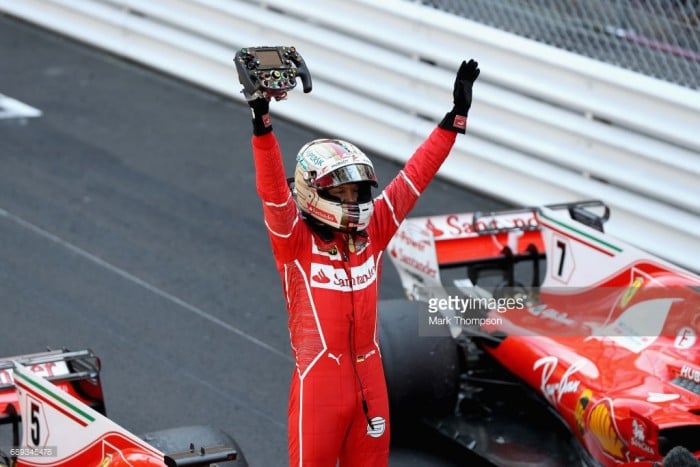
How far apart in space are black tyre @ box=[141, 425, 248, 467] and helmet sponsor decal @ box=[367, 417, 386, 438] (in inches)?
22.1

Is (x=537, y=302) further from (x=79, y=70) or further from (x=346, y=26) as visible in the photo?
(x=79, y=70)

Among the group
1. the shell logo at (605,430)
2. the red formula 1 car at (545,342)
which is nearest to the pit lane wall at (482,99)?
the red formula 1 car at (545,342)

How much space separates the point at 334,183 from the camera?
14.5 ft

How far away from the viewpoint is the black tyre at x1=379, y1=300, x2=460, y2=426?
5.73 m

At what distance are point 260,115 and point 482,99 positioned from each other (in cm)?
496

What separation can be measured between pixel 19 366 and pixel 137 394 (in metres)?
1.71

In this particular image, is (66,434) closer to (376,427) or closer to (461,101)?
(376,427)

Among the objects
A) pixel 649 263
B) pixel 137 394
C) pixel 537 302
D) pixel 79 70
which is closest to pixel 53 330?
pixel 137 394

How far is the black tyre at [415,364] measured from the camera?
5730 millimetres

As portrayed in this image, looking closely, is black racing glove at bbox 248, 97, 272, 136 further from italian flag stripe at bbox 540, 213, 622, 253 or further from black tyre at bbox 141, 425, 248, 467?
italian flag stripe at bbox 540, 213, 622, 253

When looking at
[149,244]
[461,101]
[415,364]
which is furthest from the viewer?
[149,244]

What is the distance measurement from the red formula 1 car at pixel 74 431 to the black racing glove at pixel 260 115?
3.97ft

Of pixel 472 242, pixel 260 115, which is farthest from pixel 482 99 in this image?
pixel 260 115

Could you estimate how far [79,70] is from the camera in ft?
35.5
